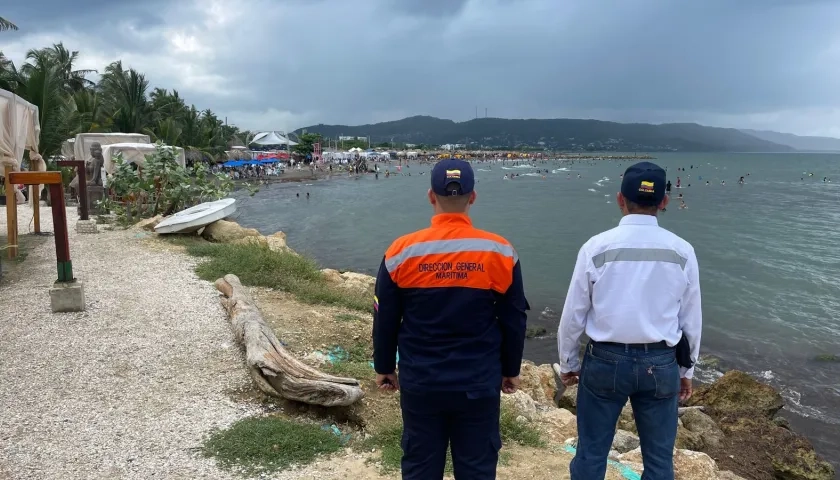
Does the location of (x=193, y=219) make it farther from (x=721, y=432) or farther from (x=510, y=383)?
(x=510, y=383)

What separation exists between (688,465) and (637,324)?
249 cm

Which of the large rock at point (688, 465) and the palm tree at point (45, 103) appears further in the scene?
the palm tree at point (45, 103)

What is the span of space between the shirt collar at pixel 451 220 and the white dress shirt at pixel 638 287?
638 millimetres

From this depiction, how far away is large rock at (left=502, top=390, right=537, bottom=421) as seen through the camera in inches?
203

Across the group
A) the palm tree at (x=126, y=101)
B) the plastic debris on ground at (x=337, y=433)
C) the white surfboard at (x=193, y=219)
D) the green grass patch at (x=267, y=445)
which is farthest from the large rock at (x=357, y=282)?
the palm tree at (x=126, y=101)

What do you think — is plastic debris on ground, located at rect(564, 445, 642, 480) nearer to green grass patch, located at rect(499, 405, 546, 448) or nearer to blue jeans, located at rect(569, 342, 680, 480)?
green grass patch, located at rect(499, 405, 546, 448)

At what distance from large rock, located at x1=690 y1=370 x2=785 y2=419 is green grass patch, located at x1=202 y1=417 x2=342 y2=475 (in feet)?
22.1

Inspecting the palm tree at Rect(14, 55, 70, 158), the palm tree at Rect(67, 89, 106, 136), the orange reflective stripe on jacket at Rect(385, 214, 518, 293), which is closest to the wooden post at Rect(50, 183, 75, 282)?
the orange reflective stripe on jacket at Rect(385, 214, 518, 293)

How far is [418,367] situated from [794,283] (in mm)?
19510

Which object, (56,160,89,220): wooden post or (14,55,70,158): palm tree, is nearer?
(56,160,89,220): wooden post

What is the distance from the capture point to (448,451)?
→ 4055mm

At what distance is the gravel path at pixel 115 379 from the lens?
142 inches

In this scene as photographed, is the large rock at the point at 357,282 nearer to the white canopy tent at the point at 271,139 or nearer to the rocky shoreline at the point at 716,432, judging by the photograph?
the rocky shoreline at the point at 716,432

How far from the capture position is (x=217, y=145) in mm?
55812
